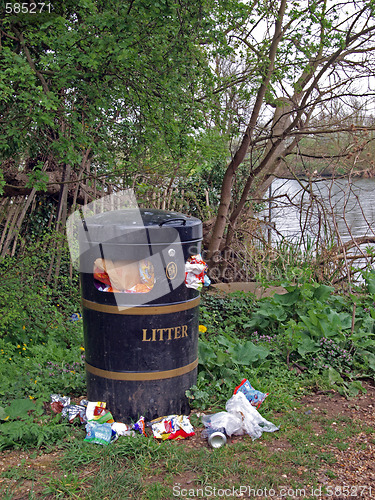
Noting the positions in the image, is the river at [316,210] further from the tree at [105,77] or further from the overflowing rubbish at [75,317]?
the overflowing rubbish at [75,317]

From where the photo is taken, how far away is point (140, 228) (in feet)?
10.2

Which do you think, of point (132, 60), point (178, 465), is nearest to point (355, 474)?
point (178, 465)

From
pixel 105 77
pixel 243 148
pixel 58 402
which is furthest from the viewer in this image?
pixel 243 148

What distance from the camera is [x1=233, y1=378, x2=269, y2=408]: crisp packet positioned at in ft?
11.4

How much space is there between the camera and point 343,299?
17.4 ft

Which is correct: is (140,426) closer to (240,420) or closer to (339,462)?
(240,420)

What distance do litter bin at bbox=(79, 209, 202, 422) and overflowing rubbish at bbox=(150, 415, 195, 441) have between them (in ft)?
0.38

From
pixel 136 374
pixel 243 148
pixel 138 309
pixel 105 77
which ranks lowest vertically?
pixel 136 374

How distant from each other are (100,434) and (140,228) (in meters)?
1.35

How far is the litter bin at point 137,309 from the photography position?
314cm

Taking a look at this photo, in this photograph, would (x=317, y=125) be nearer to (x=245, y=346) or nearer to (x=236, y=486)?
(x=245, y=346)

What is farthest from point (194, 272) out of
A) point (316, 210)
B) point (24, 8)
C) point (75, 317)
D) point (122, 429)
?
point (316, 210)

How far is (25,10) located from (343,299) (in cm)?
449

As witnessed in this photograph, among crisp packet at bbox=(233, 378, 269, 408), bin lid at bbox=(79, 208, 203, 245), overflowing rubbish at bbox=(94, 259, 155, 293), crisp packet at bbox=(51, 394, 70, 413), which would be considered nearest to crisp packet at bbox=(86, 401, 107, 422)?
crisp packet at bbox=(51, 394, 70, 413)
